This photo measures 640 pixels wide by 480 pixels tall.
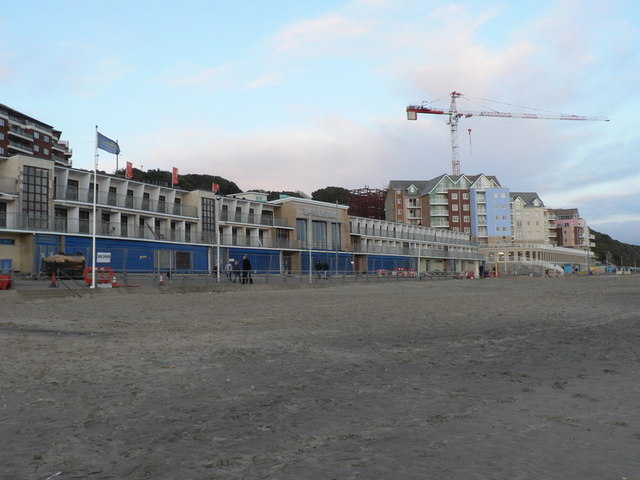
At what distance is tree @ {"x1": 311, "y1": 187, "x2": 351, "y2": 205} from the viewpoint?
146 m

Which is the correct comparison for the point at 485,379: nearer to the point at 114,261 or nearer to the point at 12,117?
the point at 114,261

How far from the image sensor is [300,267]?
65.4m

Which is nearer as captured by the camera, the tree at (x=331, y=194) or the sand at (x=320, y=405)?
the sand at (x=320, y=405)

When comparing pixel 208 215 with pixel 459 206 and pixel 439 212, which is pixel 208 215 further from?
pixel 459 206

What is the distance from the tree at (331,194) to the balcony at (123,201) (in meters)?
88.9

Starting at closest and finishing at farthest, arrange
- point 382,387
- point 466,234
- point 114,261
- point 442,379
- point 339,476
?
point 339,476
point 382,387
point 442,379
point 114,261
point 466,234

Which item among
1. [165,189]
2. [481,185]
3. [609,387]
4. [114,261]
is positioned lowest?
[609,387]

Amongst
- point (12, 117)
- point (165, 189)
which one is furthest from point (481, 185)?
point (12, 117)

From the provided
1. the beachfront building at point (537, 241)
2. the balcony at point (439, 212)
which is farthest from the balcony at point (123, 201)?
the balcony at point (439, 212)

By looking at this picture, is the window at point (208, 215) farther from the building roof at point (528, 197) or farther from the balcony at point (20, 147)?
the building roof at point (528, 197)

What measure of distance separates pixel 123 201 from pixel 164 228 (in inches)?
224

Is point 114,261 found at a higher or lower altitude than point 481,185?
lower

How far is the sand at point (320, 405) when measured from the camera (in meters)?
3.38

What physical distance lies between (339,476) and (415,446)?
0.79 meters
